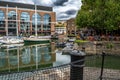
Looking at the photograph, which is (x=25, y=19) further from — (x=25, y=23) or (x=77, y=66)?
(x=77, y=66)

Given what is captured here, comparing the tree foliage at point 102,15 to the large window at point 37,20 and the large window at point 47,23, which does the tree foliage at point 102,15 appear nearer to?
the large window at point 37,20

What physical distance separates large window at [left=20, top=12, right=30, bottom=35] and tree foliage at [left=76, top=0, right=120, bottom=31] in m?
61.1

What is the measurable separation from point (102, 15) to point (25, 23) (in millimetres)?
68429

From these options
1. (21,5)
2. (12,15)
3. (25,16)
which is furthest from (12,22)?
(21,5)

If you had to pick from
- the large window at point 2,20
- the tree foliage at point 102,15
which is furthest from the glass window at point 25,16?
the tree foliage at point 102,15

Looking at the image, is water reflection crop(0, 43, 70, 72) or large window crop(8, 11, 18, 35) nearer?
water reflection crop(0, 43, 70, 72)

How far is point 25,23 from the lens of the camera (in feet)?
367

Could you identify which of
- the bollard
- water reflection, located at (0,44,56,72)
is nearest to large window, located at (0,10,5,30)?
water reflection, located at (0,44,56,72)

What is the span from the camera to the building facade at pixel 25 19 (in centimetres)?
10469

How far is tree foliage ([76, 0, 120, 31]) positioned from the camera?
45.6m

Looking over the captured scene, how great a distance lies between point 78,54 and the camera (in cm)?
630

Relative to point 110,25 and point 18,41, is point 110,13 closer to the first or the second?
point 110,25

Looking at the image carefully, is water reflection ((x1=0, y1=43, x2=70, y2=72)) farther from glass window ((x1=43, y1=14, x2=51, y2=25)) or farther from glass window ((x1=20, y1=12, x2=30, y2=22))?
glass window ((x1=43, y1=14, x2=51, y2=25))

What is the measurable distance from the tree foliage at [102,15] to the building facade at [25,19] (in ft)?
173
